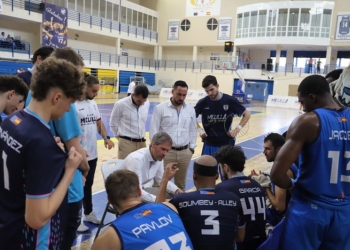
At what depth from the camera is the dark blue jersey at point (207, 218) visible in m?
2.21

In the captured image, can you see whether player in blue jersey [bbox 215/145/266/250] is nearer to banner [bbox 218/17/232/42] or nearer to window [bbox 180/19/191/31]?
banner [bbox 218/17/232/42]

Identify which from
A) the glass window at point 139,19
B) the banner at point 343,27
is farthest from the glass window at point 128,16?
the banner at point 343,27

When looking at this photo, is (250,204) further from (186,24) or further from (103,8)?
(186,24)

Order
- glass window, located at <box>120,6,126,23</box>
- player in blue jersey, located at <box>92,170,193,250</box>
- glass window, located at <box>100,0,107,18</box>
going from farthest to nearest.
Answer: glass window, located at <box>120,6,126,23</box> < glass window, located at <box>100,0,107,18</box> < player in blue jersey, located at <box>92,170,193,250</box>

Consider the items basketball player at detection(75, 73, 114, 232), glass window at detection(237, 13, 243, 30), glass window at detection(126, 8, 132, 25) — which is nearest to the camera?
basketball player at detection(75, 73, 114, 232)

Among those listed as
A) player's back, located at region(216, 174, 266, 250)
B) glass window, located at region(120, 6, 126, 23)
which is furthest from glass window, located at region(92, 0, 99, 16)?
player's back, located at region(216, 174, 266, 250)

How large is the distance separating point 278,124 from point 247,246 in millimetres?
13527

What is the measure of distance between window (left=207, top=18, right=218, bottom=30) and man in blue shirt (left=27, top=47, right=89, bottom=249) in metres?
38.1

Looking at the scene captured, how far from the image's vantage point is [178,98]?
4.99 metres

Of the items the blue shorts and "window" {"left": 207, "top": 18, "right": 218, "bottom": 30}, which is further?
"window" {"left": 207, "top": 18, "right": 218, "bottom": 30}

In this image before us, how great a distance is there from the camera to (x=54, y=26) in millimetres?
22891

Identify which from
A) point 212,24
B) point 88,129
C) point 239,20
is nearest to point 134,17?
point 212,24

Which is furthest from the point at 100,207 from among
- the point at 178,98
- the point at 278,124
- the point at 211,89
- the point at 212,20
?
the point at 212,20

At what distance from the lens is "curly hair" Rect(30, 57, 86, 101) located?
158 cm
